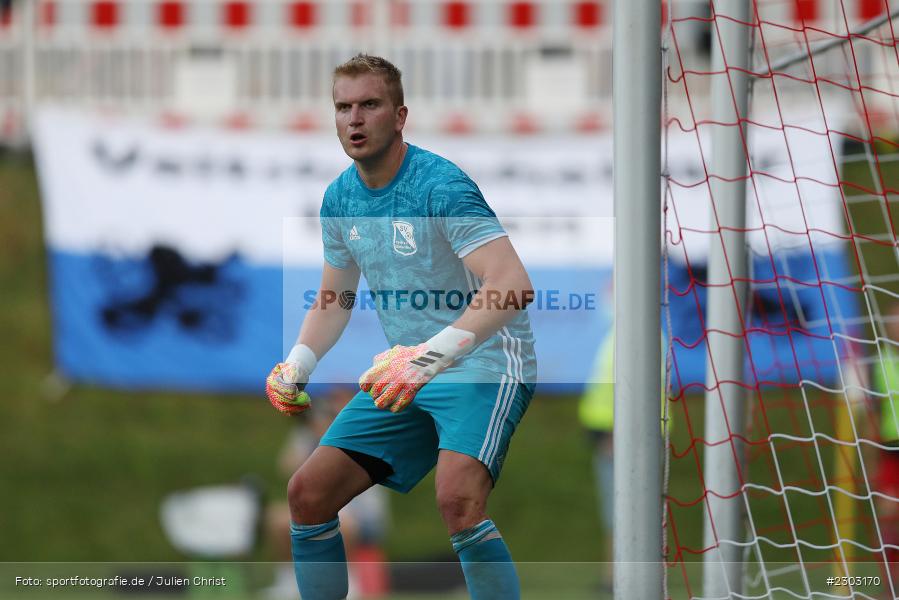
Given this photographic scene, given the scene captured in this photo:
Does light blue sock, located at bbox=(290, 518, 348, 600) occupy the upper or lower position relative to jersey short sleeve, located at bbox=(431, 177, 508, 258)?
lower

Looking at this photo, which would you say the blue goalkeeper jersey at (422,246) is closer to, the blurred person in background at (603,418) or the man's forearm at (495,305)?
the man's forearm at (495,305)

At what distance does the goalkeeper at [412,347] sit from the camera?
330 centimetres

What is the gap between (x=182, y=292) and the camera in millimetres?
8812

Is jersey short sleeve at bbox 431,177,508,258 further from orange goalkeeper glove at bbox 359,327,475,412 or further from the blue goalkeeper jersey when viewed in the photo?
orange goalkeeper glove at bbox 359,327,475,412

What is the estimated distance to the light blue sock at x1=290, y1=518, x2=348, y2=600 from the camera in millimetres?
3551

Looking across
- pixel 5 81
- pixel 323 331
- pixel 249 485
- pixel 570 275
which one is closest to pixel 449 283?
pixel 323 331

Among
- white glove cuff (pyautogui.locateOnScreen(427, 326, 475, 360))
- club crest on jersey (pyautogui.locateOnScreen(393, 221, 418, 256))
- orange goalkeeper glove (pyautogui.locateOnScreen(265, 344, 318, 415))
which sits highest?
club crest on jersey (pyautogui.locateOnScreen(393, 221, 418, 256))

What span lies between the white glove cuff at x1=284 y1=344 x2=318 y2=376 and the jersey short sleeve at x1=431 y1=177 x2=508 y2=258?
1.92 feet

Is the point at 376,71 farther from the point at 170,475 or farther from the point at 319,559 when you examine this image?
the point at 170,475

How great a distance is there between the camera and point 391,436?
3.51 meters

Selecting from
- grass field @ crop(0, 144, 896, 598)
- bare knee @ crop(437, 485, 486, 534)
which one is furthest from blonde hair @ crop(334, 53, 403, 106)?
grass field @ crop(0, 144, 896, 598)

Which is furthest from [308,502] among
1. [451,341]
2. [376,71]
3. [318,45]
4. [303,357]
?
[318,45]

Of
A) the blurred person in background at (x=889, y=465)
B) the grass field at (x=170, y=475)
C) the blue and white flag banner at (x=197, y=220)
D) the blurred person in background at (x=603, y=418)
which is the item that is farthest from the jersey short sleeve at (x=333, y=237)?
the blue and white flag banner at (x=197, y=220)

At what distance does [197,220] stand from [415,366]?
5967mm
